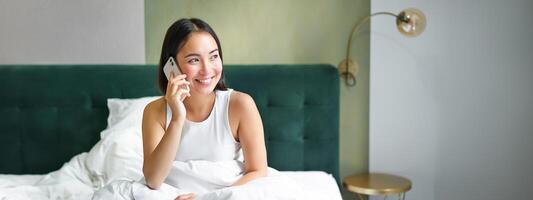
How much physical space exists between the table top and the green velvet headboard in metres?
0.14

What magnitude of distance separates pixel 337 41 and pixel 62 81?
1.43m

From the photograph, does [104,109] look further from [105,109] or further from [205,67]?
[205,67]

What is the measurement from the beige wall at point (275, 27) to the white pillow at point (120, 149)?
42cm

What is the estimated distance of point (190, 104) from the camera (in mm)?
2010

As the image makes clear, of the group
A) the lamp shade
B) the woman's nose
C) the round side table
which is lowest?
the round side table

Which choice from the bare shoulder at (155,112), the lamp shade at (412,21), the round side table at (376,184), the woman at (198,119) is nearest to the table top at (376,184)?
the round side table at (376,184)

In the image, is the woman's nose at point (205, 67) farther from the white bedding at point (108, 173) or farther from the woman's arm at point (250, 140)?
the white bedding at point (108, 173)

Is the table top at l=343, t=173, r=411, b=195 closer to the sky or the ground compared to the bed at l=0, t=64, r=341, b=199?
closer to the ground

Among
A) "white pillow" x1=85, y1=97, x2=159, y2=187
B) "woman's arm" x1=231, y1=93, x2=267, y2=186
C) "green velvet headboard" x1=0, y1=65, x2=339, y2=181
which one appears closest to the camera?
"woman's arm" x1=231, y1=93, x2=267, y2=186

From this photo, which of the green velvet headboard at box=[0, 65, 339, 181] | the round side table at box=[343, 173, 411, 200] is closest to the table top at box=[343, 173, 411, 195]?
the round side table at box=[343, 173, 411, 200]

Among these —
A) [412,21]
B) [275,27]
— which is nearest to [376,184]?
[412,21]

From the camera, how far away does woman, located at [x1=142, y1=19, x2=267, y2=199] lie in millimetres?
1821

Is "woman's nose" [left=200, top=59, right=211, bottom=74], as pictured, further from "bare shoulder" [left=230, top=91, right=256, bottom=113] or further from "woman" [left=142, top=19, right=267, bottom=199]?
"bare shoulder" [left=230, top=91, right=256, bottom=113]

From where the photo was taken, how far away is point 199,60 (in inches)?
71.9
